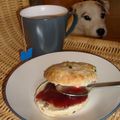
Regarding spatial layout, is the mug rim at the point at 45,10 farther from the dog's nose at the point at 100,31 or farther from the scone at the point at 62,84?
the dog's nose at the point at 100,31

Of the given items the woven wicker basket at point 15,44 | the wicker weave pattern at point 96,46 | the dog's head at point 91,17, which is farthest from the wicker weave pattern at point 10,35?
the dog's head at point 91,17

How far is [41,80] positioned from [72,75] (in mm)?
88

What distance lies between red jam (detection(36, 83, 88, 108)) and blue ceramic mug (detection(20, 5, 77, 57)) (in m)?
0.16

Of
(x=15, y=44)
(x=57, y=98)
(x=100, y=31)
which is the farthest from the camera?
(x=100, y=31)

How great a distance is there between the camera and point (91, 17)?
1473 millimetres

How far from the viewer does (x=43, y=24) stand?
0.50 metres

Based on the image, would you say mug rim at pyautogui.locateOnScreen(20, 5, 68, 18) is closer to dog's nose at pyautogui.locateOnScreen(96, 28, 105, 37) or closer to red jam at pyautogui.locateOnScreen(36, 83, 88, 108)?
red jam at pyautogui.locateOnScreen(36, 83, 88, 108)

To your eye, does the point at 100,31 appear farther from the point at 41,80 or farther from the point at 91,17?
the point at 41,80

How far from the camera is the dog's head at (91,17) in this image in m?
1.44

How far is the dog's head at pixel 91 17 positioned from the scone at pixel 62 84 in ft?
3.43

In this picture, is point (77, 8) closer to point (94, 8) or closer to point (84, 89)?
point (94, 8)

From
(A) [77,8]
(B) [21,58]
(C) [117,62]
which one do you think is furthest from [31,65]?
(A) [77,8]

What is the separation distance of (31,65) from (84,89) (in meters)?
0.13

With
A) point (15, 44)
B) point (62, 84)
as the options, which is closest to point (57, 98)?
point (62, 84)
